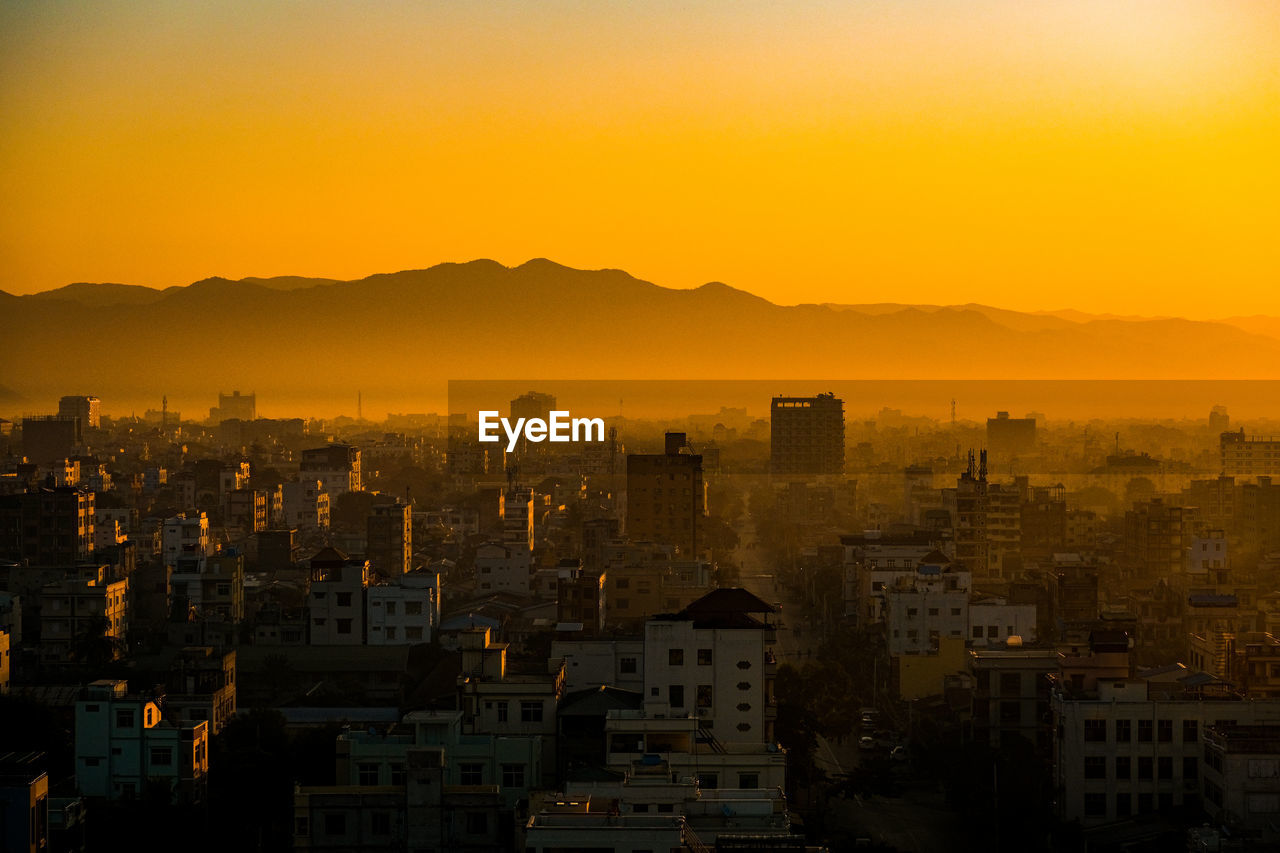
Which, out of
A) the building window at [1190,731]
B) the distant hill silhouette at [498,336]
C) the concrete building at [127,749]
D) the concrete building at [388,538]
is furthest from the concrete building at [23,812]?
the distant hill silhouette at [498,336]

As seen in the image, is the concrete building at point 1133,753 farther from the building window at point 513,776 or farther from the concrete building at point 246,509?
the concrete building at point 246,509

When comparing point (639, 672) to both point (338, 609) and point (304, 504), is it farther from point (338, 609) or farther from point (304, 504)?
point (304, 504)

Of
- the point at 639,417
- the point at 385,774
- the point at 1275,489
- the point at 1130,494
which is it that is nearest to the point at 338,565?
the point at 385,774

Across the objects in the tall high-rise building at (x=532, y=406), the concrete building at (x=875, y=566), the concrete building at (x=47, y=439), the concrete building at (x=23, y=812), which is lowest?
the concrete building at (x=23, y=812)

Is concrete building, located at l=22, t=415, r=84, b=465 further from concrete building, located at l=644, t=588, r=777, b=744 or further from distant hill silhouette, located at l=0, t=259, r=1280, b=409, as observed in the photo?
concrete building, located at l=644, t=588, r=777, b=744

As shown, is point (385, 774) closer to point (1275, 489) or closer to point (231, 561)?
point (231, 561)

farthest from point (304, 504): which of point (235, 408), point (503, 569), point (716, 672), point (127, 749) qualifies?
point (235, 408)
